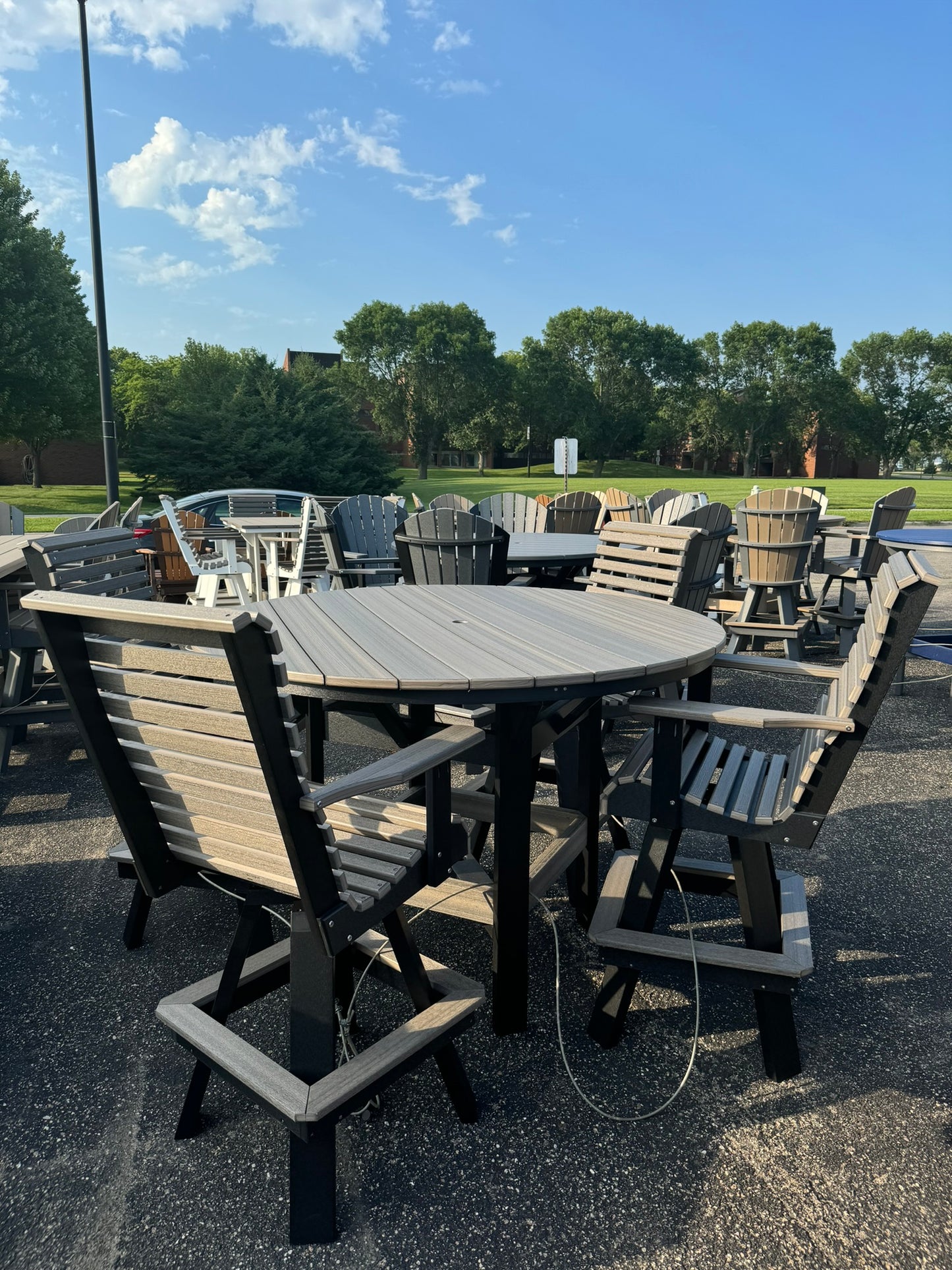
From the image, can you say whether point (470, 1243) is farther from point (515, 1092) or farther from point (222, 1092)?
point (222, 1092)

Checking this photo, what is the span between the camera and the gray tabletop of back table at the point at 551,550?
516 cm

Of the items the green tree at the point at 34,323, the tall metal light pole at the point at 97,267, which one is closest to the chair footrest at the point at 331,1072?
the tall metal light pole at the point at 97,267

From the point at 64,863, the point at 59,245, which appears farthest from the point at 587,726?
the point at 59,245

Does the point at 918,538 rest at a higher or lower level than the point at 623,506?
lower

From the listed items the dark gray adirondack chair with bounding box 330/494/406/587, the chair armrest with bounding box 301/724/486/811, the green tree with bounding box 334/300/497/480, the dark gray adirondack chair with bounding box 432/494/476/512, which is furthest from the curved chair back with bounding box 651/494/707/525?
the green tree with bounding box 334/300/497/480

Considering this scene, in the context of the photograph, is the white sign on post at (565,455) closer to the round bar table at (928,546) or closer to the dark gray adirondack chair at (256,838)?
the round bar table at (928,546)

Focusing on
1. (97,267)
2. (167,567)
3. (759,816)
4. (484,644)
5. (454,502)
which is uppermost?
(97,267)

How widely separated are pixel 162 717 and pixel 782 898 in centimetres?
189

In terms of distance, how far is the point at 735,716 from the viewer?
2.12m

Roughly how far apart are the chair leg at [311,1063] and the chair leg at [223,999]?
0.81 feet

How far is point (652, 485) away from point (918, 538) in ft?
143

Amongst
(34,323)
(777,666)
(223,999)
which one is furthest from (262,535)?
(34,323)

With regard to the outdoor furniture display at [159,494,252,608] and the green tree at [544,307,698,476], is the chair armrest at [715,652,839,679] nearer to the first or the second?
the outdoor furniture display at [159,494,252,608]

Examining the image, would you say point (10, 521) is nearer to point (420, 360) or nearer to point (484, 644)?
point (484, 644)
